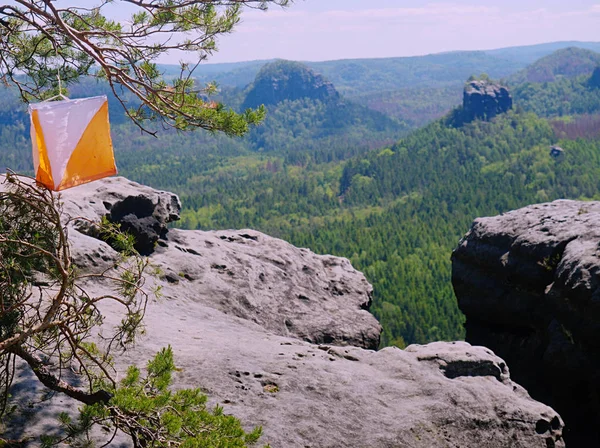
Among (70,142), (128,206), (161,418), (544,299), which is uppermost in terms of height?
(70,142)

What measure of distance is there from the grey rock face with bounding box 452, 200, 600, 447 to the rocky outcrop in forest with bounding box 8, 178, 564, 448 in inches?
138

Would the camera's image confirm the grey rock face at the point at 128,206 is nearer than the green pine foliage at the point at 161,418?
No

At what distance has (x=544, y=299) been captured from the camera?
65.4ft

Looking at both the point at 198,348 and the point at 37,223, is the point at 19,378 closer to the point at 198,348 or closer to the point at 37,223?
the point at 37,223

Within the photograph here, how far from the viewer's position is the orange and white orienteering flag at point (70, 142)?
26.7 ft

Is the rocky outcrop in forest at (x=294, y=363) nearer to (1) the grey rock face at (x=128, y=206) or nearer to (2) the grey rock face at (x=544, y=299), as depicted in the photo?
(1) the grey rock face at (x=128, y=206)

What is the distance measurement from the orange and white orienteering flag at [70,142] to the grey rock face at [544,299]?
14.8 metres

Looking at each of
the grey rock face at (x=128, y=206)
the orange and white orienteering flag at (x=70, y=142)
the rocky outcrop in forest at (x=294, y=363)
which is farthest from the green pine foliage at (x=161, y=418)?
the grey rock face at (x=128, y=206)

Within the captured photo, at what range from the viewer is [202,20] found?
13484mm

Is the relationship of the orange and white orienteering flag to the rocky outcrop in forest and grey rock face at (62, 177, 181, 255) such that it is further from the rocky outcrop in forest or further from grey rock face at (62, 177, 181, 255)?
grey rock face at (62, 177, 181, 255)

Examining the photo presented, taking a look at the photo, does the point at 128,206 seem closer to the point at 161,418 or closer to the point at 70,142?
the point at 70,142

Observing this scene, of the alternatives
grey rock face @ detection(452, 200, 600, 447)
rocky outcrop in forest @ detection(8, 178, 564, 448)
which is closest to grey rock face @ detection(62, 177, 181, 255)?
rocky outcrop in forest @ detection(8, 178, 564, 448)

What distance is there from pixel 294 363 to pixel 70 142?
763 cm

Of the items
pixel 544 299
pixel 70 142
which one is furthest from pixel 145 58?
pixel 544 299
